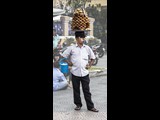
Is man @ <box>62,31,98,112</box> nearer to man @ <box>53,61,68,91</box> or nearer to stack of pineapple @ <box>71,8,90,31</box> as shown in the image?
stack of pineapple @ <box>71,8,90,31</box>

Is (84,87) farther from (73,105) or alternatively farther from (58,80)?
(58,80)

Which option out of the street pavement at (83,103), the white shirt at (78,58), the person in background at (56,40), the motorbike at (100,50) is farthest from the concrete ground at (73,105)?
the motorbike at (100,50)

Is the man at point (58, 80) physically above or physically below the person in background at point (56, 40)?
below

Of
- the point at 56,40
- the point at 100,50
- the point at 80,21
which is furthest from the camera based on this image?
the point at 100,50

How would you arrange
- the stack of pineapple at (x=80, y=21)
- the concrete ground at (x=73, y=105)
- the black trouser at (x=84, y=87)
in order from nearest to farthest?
the stack of pineapple at (x=80, y=21)
the concrete ground at (x=73, y=105)
the black trouser at (x=84, y=87)

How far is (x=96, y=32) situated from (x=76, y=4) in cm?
115

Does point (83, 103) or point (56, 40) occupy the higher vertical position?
point (56, 40)

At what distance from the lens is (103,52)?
8.53 metres

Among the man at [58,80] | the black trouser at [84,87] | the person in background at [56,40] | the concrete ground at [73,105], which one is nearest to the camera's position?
the concrete ground at [73,105]

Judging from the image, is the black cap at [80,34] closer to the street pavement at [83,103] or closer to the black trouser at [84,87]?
the black trouser at [84,87]

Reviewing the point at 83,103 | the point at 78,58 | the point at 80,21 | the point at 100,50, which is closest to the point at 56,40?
the point at 100,50

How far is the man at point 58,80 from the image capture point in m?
5.79

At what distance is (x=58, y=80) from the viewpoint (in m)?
5.92
